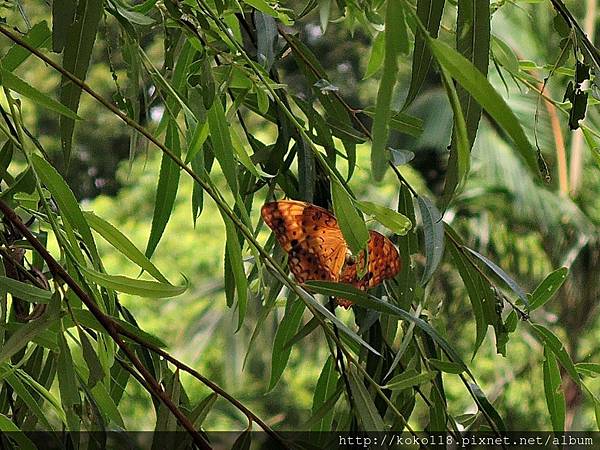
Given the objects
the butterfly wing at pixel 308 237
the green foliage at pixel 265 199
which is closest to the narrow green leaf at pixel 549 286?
the green foliage at pixel 265 199

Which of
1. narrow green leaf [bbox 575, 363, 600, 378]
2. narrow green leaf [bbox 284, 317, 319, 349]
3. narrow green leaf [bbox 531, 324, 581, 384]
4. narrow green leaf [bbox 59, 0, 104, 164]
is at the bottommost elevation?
narrow green leaf [bbox 575, 363, 600, 378]

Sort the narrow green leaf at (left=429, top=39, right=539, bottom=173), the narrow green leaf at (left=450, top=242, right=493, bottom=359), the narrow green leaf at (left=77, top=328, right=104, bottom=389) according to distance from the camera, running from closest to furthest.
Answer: the narrow green leaf at (left=429, top=39, right=539, bottom=173)
the narrow green leaf at (left=77, top=328, right=104, bottom=389)
the narrow green leaf at (left=450, top=242, right=493, bottom=359)

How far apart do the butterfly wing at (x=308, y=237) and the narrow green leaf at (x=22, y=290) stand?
10cm

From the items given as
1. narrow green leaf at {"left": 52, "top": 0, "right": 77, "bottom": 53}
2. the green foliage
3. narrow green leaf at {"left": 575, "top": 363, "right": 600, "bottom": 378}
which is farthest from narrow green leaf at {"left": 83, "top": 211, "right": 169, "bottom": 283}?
narrow green leaf at {"left": 575, "top": 363, "right": 600, "bottom": 378}

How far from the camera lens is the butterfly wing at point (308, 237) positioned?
40 centimetres

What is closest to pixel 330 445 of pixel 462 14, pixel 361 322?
pixel 361 322

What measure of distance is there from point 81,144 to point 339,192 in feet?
13.1

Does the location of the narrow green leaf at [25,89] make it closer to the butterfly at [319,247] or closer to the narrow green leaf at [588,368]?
the butterfly at [319,247]

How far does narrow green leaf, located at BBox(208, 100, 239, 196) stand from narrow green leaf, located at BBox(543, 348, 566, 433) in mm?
182

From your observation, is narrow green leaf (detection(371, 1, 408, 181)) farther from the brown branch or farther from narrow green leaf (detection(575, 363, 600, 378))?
narrow green leaf (detection(575, 363, 600, 378))

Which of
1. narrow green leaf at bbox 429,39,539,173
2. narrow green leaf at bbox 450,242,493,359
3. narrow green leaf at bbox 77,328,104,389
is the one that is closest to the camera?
narrow green leaf at bbox 429,39,539,173

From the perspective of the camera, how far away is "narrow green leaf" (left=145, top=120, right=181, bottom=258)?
0.45 metres

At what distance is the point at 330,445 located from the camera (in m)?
0.41

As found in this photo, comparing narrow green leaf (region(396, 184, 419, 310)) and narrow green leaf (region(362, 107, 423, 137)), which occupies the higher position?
narrow green leaf (region(362, 107, 423, 137))
